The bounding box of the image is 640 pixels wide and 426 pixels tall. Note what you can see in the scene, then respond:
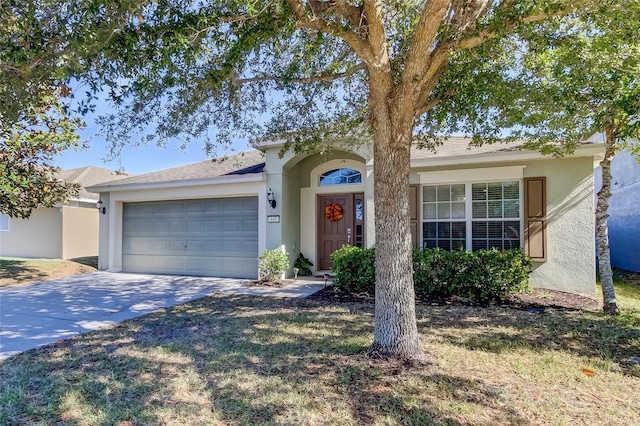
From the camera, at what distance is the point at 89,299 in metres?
7.95

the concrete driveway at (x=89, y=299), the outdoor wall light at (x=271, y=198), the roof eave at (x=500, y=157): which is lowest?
the concrete driveway at (x=89, y=299)

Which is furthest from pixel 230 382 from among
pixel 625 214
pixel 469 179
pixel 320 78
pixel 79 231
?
pixel 79 231

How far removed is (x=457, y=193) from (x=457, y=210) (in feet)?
1.40

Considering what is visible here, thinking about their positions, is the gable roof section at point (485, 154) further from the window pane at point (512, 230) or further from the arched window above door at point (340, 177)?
the arched window above door at point (340, 177)

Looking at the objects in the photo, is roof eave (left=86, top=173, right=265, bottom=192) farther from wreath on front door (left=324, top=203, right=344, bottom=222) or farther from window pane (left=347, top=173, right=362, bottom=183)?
window pane (left=347, top=173, right=362, bottom=183)

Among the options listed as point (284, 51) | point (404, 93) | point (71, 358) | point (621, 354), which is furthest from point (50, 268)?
point (621, 354)

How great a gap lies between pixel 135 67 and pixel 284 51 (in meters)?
2.94

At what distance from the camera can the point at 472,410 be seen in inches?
124

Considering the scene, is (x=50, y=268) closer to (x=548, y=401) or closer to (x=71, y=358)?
(x=71, y=358)

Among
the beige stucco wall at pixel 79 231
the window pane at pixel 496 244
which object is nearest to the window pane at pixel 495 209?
the window pane at pixel 496 244

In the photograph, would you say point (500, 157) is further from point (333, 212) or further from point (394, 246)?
point (394, 246)

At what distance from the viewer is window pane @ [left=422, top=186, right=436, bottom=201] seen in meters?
9.49

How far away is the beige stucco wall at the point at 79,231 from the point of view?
16203 mm

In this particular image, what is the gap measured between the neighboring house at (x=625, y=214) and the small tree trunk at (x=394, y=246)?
39.3 feet
